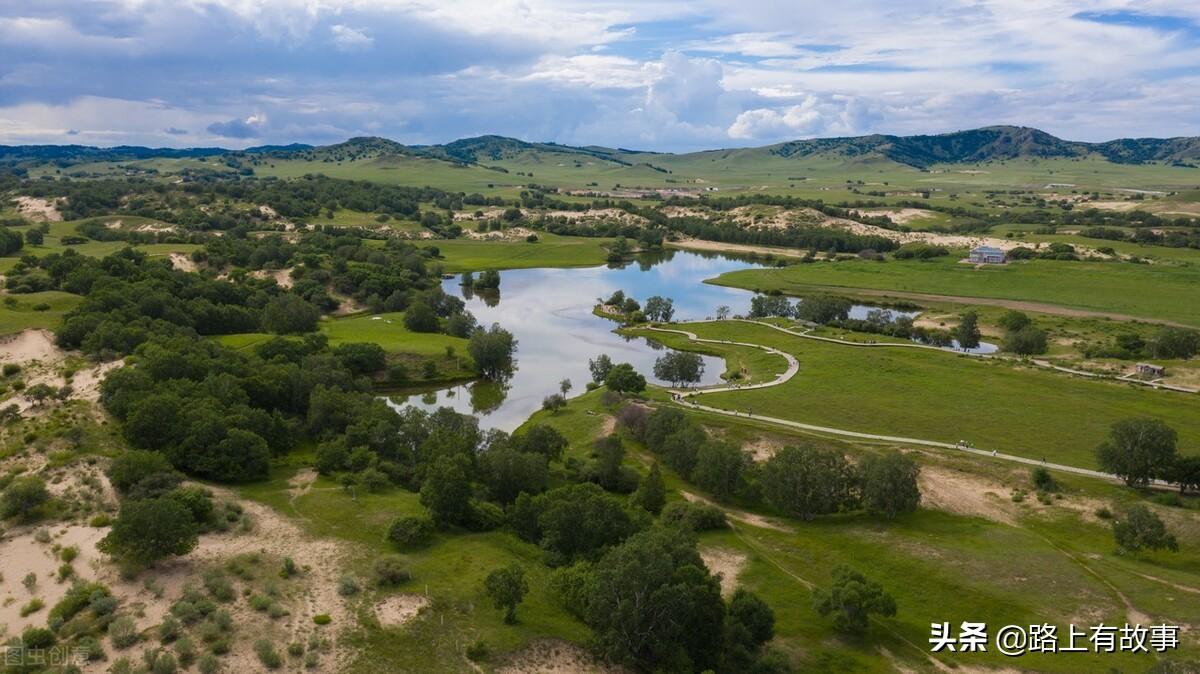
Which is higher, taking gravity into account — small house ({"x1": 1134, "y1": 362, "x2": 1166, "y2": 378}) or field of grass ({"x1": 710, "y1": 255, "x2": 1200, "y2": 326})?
field of grass ({"x1": 710, "y1": 255, "x2": 1200, "y2": 326})

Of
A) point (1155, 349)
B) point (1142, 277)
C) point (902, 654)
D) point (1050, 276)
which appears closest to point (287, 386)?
point (902, 654)

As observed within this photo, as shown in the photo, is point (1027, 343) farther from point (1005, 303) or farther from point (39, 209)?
point (39, 209)

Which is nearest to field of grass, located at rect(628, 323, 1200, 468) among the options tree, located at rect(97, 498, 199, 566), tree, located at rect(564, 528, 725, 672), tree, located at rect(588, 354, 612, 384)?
tree, located at rect(588, 354, 612, 384)

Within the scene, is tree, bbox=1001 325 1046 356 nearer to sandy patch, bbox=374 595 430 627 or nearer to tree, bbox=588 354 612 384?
tree, bbox=588 354 612 384

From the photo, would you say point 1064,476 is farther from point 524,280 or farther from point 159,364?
point 524,280

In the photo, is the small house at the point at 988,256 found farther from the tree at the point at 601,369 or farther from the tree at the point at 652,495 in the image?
the tree at the point at 652,495

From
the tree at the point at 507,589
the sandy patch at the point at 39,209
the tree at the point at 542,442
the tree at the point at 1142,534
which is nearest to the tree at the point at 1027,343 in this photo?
the tree at the point at 1142,534

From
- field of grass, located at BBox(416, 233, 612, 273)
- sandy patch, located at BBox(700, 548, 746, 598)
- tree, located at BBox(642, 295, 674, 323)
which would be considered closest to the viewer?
sandy patch, located at BBox(700, 548, 746, 598)
